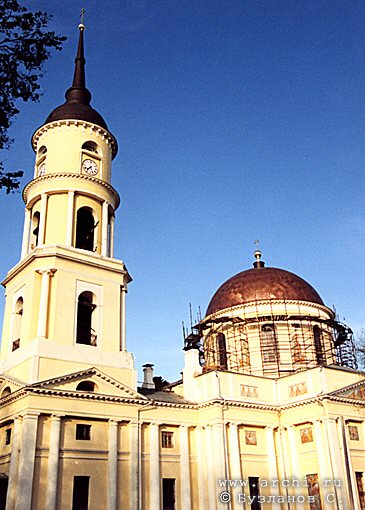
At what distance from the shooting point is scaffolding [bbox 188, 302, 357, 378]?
29375 millimetres

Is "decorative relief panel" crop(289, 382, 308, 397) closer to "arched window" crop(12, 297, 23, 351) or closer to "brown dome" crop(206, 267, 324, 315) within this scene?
"brown dome" crop(206, 267, 324, 315)

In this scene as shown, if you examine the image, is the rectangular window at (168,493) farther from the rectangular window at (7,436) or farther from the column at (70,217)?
the column at (70,217)

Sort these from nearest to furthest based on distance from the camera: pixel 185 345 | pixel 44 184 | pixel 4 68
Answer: pixel 4 68, pixel 44 184, pixel 185 345

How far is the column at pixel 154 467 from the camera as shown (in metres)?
21.6

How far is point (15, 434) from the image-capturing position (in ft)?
65.8

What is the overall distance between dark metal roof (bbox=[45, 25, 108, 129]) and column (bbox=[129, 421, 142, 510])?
15.1m

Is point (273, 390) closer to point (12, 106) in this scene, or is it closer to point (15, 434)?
point (15, 434)

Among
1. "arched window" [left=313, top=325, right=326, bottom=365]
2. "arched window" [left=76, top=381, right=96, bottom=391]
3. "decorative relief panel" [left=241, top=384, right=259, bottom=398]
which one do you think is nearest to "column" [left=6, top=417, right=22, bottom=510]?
"arched window" [left=76, top=381, right=96, bottom=391]

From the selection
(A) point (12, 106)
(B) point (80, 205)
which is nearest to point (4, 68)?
(A) point (12, 106)

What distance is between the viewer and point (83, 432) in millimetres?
21219

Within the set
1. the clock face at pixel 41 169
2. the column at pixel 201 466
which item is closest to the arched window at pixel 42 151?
the clock face at pixel 41 169

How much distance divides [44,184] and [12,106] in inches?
636

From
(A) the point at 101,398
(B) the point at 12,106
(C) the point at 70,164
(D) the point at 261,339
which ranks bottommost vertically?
(A) the point at 101,398

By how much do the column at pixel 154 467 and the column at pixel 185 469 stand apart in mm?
1285
